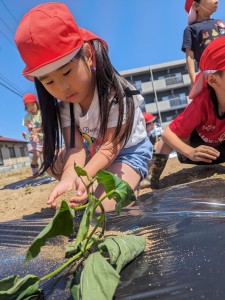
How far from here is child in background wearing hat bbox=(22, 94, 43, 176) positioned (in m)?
4.32

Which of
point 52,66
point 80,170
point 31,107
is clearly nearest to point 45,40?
point 52,66

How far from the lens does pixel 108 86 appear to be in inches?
62.8

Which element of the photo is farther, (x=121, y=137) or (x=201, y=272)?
(x=121, y=137)

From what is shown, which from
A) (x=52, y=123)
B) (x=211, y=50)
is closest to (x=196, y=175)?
(x=211, y=50)

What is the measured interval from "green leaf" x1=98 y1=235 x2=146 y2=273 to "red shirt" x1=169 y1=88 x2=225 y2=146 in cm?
127

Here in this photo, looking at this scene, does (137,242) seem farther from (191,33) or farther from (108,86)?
(191,33)

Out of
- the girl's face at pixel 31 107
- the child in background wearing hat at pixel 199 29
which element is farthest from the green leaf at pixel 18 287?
the girl's face at pixel 31 107

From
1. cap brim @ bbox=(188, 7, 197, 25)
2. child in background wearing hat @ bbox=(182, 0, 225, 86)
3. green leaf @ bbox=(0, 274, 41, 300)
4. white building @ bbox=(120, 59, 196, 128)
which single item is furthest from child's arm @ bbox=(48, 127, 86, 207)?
white building @ bbox=(120, 59, 196, 128)

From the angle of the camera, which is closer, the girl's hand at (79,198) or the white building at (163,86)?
the girl's hand at (79,198)

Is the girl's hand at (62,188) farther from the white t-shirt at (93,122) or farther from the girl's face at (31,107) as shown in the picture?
the girl's face at (31,107)

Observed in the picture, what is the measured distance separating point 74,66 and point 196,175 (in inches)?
46.8

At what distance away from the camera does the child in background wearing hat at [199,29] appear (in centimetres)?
248

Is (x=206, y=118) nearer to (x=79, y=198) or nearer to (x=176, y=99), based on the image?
(x=79, y=198)

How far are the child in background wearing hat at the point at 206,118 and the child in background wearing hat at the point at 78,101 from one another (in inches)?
9.3
